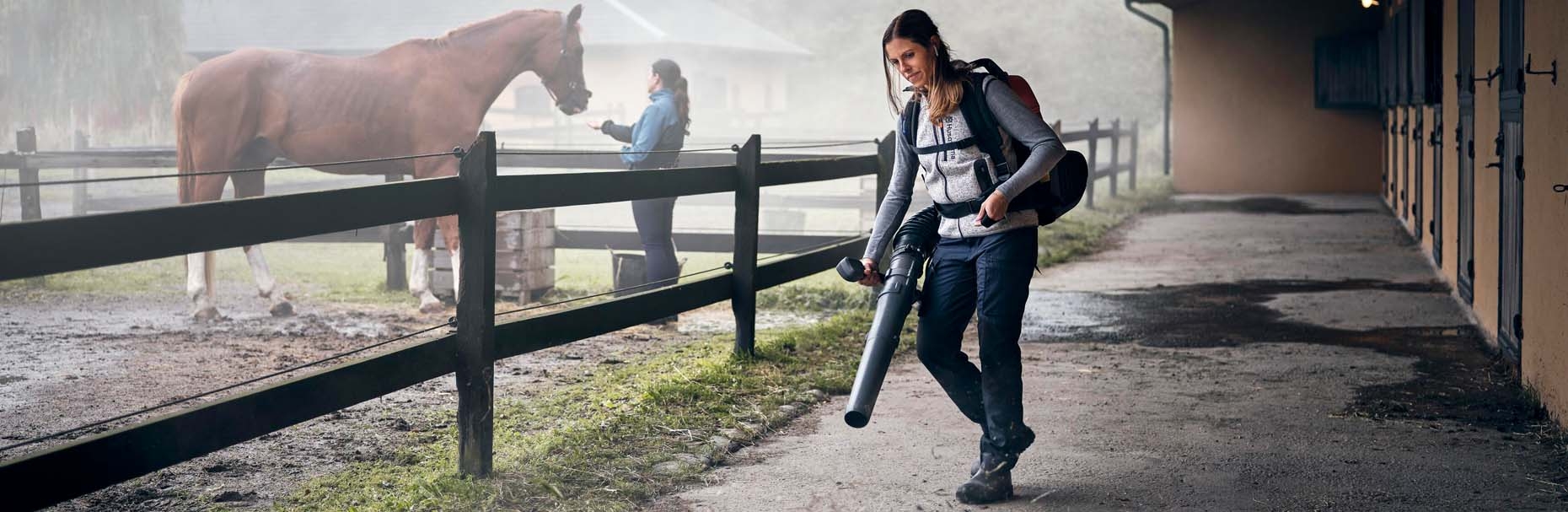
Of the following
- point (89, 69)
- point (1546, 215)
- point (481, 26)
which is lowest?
point (1546, 215)

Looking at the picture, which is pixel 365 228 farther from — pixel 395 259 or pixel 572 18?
pixel 572 18

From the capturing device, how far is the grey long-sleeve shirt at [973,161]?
3.60 metres

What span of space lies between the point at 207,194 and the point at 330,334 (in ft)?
7.03

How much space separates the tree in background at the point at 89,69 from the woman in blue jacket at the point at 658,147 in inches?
918

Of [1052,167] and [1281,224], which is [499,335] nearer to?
[1052,167]

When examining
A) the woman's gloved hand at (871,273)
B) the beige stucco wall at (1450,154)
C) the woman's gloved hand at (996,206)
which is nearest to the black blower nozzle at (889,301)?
the woman's gloved hand at (871,273)

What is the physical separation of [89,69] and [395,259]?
73.5 ft

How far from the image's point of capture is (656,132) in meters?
7.95

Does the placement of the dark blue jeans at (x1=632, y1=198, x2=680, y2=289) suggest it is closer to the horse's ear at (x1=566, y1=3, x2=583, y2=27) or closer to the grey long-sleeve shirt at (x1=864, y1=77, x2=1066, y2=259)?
the horse's ear at (x1=566, y1=3, x2=583, y2=27)

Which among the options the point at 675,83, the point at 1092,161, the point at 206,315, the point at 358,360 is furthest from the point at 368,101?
the point at 1092,161

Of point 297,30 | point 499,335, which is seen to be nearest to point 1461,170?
point 499,335

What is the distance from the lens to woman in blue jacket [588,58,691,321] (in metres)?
7.87

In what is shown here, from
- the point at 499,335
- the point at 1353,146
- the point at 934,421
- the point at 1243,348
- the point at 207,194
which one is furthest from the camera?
the point at 1353,146

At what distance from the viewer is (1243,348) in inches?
263
